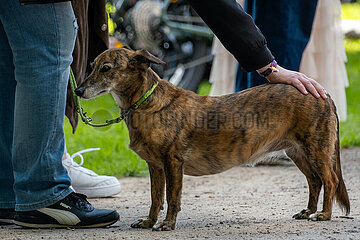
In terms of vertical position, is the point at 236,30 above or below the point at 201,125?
above

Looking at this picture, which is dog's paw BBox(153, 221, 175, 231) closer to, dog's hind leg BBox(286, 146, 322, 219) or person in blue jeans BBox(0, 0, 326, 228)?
person in blue jeans BBox(0, 0, 326, 228)

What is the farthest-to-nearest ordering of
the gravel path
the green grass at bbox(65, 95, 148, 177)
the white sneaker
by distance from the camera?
the green grass at bbox(65, 95, 148, 177) → the white sneaker → the gravel path

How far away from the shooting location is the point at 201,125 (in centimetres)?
299

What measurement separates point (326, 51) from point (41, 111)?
344 centimetres

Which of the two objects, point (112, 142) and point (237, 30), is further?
point (112, 142)

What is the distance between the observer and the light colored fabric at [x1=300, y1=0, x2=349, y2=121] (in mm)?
5344

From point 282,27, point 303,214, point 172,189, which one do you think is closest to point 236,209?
point 303,214

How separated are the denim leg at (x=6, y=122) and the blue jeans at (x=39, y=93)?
137 millimetres

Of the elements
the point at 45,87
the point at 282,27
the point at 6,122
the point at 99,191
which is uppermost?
the point at 282,27

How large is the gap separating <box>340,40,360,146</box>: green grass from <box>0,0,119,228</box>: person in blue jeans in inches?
146

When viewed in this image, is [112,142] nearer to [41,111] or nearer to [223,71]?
[223,71]

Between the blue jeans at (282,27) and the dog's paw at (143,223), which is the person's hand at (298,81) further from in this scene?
the blue jeans at (282,27)

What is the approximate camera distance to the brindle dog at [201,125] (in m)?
2.92

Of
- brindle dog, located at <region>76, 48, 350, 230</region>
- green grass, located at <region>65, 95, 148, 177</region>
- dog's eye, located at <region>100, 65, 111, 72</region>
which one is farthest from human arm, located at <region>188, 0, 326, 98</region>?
green grass, located at <region>65, 95, 148, 177</region>
